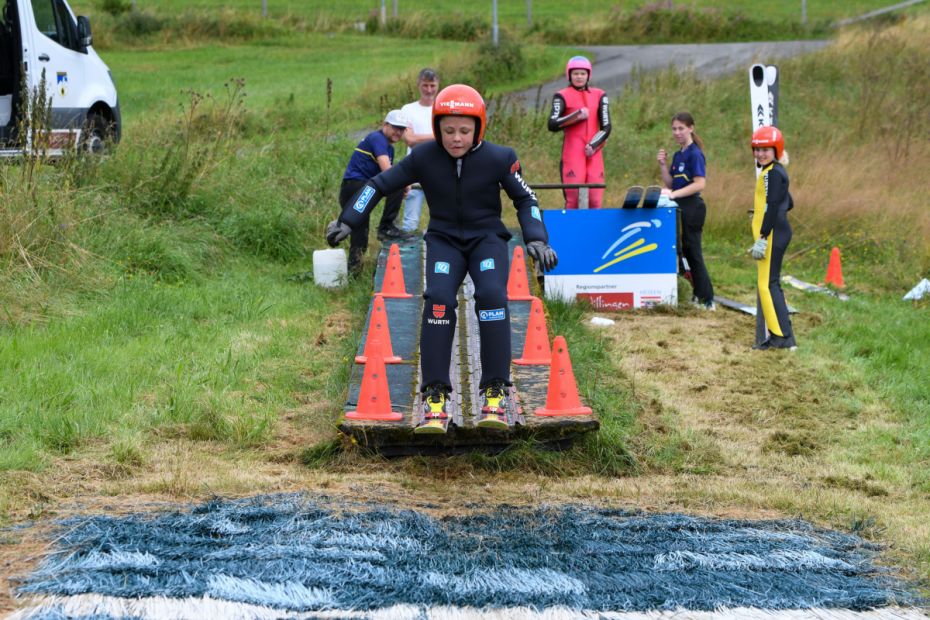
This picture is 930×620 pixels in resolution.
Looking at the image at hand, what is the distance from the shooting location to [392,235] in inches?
489

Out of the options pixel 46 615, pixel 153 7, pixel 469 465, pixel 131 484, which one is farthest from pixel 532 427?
pixel 153 7

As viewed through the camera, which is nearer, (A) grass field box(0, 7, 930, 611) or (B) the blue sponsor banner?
(A) grass field box(0, 7, 930, 611)

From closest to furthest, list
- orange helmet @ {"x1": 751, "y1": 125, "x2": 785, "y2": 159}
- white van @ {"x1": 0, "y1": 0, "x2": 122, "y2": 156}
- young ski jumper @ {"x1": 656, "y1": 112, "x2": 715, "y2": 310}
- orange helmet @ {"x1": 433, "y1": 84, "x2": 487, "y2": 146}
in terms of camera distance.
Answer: orange helmet @ {"x1": 433, "y1": 84, "x2": 487, "y2": 146}, orange helmet @ {"x1": 751, "y1": 125, "x2": 785, "y2": 159}, young ski jumper @ {"x1": 656, "y1": 112, "x2": 715, "y2": 310}, white van @ {"x1": 0, "y1": 0, "x2": 122, "y2": 156}

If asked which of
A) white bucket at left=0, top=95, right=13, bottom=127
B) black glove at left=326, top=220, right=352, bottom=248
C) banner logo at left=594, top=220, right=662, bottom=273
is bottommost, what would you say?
banner logo at left=594, top=220, right=662, bottom=273

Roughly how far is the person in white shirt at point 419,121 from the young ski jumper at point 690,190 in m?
2.47

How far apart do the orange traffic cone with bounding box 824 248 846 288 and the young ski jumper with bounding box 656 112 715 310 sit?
2.21 m

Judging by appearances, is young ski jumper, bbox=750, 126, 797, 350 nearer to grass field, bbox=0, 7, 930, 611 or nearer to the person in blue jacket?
grass field, bbox=0, 7, 930, 611

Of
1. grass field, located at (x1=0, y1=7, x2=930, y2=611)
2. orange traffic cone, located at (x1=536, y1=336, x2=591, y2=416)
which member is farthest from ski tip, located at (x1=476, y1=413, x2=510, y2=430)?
orange traffic cone, located at (x1=536, y1=336, x2=591, y2=416)

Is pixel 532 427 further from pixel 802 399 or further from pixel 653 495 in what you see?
pixel 802 399

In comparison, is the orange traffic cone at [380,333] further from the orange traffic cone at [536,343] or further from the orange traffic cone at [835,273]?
the orange traffic cone at [835,273]

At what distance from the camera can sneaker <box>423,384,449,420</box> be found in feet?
21.8

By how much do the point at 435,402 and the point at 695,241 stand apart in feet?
18.4

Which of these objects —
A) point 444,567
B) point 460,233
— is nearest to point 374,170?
point 460,233

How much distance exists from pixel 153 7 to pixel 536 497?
128 ft
